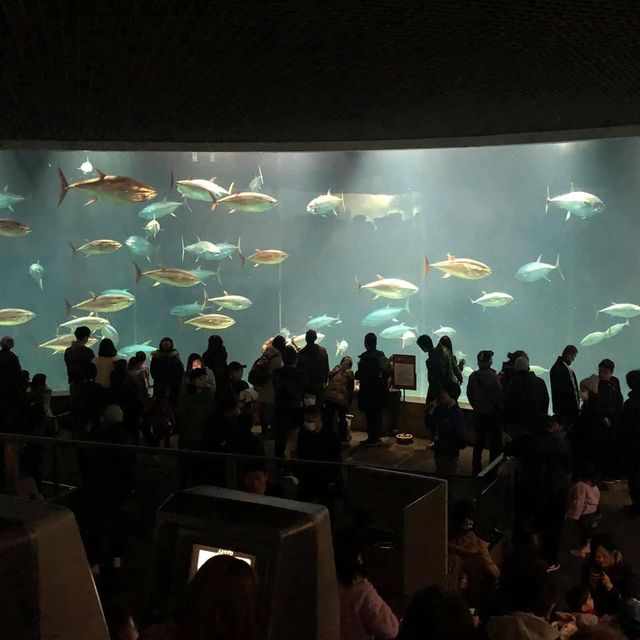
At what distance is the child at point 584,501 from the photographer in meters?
5.43

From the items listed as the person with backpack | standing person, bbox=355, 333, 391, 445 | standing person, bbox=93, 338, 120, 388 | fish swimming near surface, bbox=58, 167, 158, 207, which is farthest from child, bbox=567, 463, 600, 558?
fish swimming near surface, bbox=58, 167, 158, 207

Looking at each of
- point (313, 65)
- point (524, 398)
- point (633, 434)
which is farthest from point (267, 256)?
point (633, 434)

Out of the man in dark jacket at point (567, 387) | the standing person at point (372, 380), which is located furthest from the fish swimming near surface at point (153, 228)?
the man in dark jacket at point (567, 387)

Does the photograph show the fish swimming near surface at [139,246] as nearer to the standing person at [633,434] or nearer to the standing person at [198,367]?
the standing person at [198,367]

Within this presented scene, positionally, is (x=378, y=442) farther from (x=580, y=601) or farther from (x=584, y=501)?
(x=580, y=601)

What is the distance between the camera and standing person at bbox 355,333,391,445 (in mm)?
8430

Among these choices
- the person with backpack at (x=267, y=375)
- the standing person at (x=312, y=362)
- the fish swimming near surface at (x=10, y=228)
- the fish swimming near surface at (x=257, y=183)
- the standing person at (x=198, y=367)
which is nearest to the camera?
the standing person at (x=198, y=367)

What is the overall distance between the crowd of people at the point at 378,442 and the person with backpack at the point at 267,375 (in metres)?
0.02

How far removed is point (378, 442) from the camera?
901 cm

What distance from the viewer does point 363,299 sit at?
1952cm

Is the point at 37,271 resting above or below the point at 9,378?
above

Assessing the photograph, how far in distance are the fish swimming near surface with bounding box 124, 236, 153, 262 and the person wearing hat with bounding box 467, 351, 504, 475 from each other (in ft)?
30.4

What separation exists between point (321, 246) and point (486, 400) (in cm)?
966

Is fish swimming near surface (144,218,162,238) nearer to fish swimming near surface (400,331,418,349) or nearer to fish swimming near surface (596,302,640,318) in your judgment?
fish swimming near surface (400,331,418,349)
